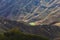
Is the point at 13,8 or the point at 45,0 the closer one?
the point at 45,0

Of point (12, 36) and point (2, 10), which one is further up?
point (2, 10)

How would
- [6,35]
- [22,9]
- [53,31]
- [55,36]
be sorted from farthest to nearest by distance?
[22,9], [53,31], [55,36], [6,35]

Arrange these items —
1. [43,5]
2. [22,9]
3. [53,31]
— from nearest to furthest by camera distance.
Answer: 1. [53,31]
2. [43,5]
3. [22,9]

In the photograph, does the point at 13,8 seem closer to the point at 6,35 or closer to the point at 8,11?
the point at 8,11

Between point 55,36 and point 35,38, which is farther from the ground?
point 55,36

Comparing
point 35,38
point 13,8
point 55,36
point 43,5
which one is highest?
point 13,8

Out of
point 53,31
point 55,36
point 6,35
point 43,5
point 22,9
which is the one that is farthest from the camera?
point 22,9

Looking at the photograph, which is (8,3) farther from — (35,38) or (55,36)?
(35,38)

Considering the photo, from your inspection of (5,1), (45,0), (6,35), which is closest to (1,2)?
(5,1)

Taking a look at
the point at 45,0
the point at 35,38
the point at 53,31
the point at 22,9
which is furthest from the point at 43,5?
the point at 35,38
